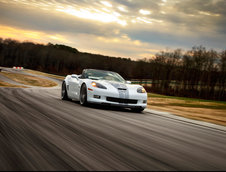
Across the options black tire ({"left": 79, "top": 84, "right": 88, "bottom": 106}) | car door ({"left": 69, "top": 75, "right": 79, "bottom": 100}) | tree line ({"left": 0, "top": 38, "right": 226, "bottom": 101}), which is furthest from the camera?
tree line ({"left": 0, "top": 38, "right": 226, "bottom": 101})

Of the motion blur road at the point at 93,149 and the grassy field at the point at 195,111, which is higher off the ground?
the motion blur road at the point at 93,149

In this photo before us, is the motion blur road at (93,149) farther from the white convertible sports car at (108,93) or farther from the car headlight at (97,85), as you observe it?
the car headlight at (97,85)

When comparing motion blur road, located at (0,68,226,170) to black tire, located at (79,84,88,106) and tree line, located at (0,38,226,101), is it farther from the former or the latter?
tree line, located at (0,38,226,101)

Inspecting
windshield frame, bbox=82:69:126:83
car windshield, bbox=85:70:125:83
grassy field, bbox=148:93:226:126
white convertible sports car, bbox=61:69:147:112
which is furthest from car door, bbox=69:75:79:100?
grassy field, bbox=148:93:226:126

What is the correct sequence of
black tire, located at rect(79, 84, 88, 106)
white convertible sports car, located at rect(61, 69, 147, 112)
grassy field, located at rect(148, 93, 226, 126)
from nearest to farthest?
white convertible sports car, located at rect(61, 69, 147, 112), black tire, located at rect(79, 84, 88, 106), grassy field, located at rect(148, 93, 226, 126)

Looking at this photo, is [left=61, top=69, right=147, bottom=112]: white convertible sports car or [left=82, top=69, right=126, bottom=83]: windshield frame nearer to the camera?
[left=61, top=69, right=147, bottom=112]: white convertible sports car

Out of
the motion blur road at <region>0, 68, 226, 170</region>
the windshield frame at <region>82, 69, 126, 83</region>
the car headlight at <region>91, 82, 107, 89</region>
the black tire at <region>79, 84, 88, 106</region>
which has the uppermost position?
the windshield frame at <region>82, 69, 126, 83</region>

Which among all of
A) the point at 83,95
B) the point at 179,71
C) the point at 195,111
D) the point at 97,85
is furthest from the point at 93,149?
the point at 179,71

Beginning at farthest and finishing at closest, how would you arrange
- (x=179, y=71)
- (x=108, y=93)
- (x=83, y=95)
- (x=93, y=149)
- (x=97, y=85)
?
(x=179, y=71)
(x=83, y=95)
(x=97, y=85)
(x=108, y=93)
(x=93, y=149)

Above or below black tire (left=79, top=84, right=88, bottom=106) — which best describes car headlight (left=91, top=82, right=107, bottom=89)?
above

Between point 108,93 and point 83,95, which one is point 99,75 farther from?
point 108,93

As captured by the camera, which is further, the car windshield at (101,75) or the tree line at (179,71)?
the tree line at (179,71)

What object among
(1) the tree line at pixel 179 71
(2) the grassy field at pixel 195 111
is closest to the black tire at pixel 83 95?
(2) the grassy field at pixel 195 111

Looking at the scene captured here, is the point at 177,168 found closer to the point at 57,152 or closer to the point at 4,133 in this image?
the point at 57,152
